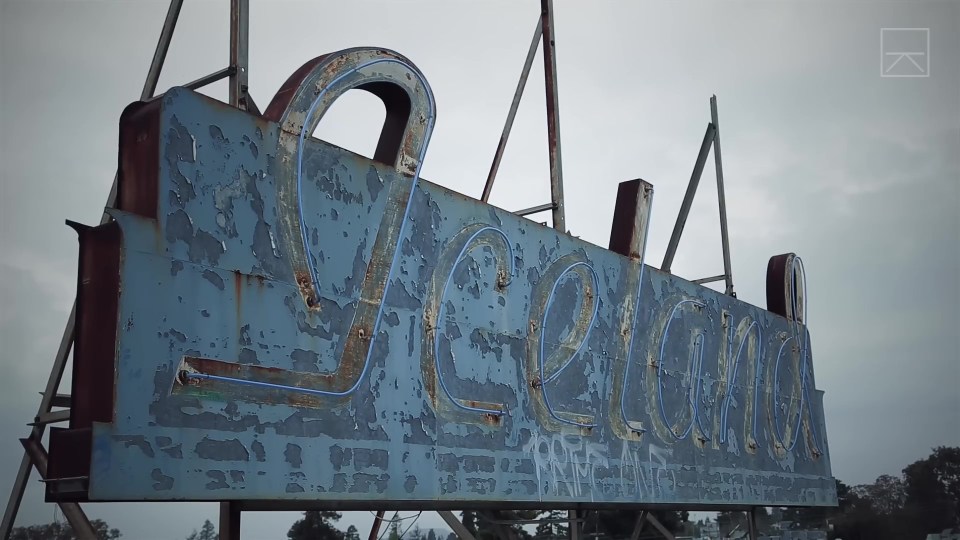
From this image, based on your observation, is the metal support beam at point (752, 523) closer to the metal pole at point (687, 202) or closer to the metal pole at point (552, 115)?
the metal pole at point (687, 202)

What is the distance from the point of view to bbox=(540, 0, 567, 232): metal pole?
31.7 ft

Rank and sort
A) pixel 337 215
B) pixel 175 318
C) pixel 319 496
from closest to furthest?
pixel 175 318, pixel 319 496, pixel 337 215

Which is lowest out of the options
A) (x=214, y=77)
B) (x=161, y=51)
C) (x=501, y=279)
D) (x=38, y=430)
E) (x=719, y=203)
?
(x=38, y=430)

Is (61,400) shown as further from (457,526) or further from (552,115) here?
(552,115)

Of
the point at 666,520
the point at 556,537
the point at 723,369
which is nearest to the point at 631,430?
the point at 723,369

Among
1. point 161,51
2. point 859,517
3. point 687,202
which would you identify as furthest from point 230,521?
point 859,517

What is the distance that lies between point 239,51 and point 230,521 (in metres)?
3.00

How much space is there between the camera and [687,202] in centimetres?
1290

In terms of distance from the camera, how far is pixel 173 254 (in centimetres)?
539

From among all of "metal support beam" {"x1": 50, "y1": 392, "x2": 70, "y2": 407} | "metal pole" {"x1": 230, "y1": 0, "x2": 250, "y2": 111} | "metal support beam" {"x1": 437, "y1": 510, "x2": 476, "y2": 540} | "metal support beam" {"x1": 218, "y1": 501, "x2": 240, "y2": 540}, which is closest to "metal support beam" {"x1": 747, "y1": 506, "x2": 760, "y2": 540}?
"metal support beam" {"x1": 437, "y1": 510, "x2": 476, "y2": 540}

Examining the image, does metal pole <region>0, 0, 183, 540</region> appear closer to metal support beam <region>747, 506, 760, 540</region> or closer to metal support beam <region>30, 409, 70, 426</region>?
metal support beam <region>30, 409, 70, 426</region>

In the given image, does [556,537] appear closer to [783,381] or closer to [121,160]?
[783,381]

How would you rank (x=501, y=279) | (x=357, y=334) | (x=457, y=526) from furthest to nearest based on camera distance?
(x=457, y=526), (x=501, y=279), (x=357, y=334)

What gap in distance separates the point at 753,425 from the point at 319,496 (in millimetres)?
7302
